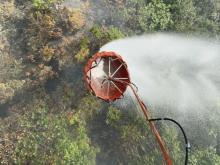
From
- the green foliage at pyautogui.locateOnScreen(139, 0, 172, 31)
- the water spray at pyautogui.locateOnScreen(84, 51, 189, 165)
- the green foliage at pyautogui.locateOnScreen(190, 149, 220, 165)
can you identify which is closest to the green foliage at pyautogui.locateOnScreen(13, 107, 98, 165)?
the green foliage at pyautogui.locateOnScreen(190, 149, 220, 165)

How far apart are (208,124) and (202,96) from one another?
1.12 m

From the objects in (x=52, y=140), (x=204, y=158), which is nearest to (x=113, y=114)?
(x=52, y=140)

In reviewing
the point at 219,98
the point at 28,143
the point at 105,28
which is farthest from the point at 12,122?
the point at 219,98

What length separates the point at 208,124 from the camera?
56.1 feet

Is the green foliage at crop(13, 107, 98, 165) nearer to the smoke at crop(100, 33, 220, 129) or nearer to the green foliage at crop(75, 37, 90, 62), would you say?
the green foliage at crop(75, 37, 90, 62)

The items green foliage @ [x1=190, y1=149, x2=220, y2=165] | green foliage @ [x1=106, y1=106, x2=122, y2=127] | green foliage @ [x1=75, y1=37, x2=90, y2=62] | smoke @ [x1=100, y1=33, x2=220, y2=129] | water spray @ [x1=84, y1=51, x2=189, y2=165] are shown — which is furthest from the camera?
smoke @ [x1=100, y1=33, x2=220, y2=129]

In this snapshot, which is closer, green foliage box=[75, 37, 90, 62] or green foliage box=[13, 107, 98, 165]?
green foliage box=[13, 107, 98, 165]

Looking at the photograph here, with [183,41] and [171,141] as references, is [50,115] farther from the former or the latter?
[183,41]

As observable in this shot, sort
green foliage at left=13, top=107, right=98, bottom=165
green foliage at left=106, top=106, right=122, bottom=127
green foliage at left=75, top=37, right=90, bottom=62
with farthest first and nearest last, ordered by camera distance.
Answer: green foliage at left=106, top=106, right=122, bottom=127
green foliage at left=75, top=37, right=90, bottom=62
green foliage at left=13, top=107, right=98, bottom=165

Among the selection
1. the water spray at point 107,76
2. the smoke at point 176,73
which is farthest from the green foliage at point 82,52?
the water spray at point 107,76

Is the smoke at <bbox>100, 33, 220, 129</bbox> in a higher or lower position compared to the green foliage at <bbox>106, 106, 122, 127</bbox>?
higher

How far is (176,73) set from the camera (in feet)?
56.8

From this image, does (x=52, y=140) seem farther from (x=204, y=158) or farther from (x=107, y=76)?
(x=204, y=158)

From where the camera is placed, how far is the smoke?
16750 millimetres
